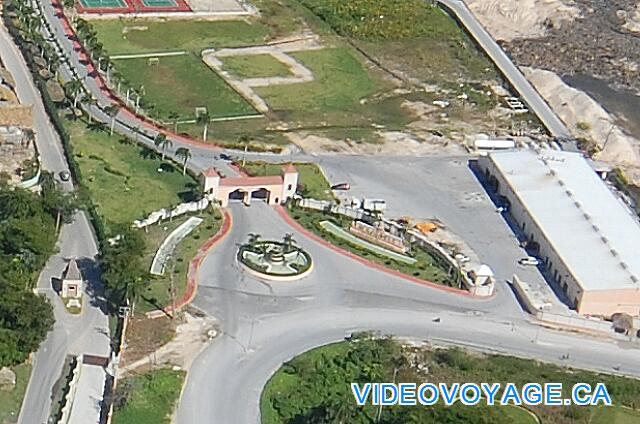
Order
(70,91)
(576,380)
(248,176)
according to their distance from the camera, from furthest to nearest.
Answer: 1. (70,91)
2. (248,176)
3. (576,380)

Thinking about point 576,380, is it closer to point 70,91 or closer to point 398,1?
point 70,91

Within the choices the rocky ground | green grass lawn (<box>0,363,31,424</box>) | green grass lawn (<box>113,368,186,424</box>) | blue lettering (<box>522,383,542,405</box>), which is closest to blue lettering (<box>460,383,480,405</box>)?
blue lettering (<box>522,383,542,405</box>)

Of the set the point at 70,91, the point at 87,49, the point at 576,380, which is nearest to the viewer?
the point at 576,380

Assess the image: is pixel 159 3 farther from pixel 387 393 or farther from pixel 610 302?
pixel 387 393

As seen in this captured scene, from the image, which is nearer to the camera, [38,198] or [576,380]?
[576,380]

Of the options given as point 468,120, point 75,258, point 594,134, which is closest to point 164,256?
point 75,258

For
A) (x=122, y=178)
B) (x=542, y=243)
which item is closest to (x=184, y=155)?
(x=122, y=178)
